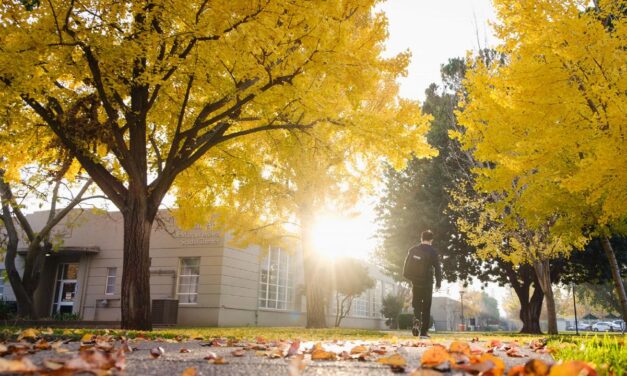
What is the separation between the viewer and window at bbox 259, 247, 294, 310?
21578 millimetres

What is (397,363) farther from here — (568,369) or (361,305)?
(361,305)

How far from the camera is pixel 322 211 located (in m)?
14.0

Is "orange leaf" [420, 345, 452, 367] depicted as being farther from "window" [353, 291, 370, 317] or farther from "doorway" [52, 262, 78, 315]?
"window" [353, 291, 370, 317]

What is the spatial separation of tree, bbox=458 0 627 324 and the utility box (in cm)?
1249

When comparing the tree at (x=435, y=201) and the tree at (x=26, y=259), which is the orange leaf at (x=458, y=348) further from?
the tree at (x=435, y=201)

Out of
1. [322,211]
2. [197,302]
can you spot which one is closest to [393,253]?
[322,211]

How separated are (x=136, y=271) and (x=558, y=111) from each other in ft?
25.8

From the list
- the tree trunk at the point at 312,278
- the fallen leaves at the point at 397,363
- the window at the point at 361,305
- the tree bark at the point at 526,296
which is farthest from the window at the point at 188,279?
the fallen leaves at the point at 397,363

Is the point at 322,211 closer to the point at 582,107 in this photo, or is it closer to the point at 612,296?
the point at 582,107

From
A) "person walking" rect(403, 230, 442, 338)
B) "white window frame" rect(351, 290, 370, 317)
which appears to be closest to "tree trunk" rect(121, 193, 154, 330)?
"person walking" rect(403, 230, 442, 338)

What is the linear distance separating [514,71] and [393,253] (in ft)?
44.6

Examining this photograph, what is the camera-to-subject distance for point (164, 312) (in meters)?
16.6

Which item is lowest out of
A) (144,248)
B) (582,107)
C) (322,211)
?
(144,248)

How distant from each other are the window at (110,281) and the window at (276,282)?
22.0 feet
